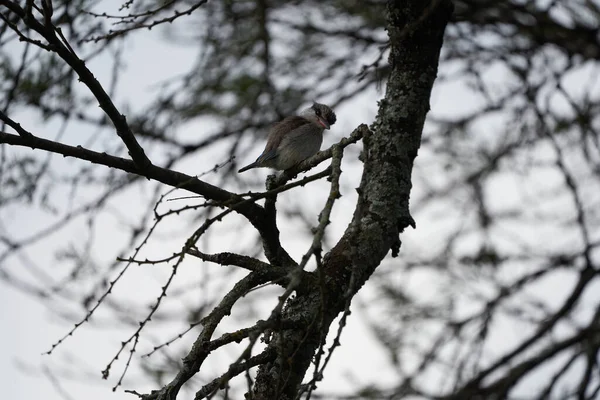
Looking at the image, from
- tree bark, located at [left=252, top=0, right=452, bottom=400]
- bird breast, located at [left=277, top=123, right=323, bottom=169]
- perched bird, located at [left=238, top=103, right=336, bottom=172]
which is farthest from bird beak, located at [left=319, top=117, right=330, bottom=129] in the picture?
tree bark, located at [left=252, top=0, right=452, bottom=400]

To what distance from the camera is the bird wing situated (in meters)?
3.73

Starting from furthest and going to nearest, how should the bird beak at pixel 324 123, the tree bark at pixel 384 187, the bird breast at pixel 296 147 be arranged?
the bird beak at pixel 324 123, the bird breast at pixel 296 147, the tree bark at pixel 384 187

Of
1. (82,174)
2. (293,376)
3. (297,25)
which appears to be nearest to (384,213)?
(293,376)

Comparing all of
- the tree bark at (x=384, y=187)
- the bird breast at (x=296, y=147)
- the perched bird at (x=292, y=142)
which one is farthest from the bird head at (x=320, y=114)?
the tree bark at (x=384, y=187)

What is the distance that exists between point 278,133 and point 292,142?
16 centimetres

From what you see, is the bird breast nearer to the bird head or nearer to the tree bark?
the bird head

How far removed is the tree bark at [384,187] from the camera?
89.2 inches

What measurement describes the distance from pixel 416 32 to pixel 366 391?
259 centimetres

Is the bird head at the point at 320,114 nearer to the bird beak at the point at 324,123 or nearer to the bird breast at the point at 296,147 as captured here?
the bird beak at the point at 324,123

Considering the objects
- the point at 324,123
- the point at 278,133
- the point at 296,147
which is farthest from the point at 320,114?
the point at 296,147

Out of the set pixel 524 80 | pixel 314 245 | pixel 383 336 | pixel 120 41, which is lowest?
pixel 314 245

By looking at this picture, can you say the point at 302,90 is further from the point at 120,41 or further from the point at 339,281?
the point at 339,281

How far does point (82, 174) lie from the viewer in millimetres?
3873

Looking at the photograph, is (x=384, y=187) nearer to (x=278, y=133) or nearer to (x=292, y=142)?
(x=292, y=142)
